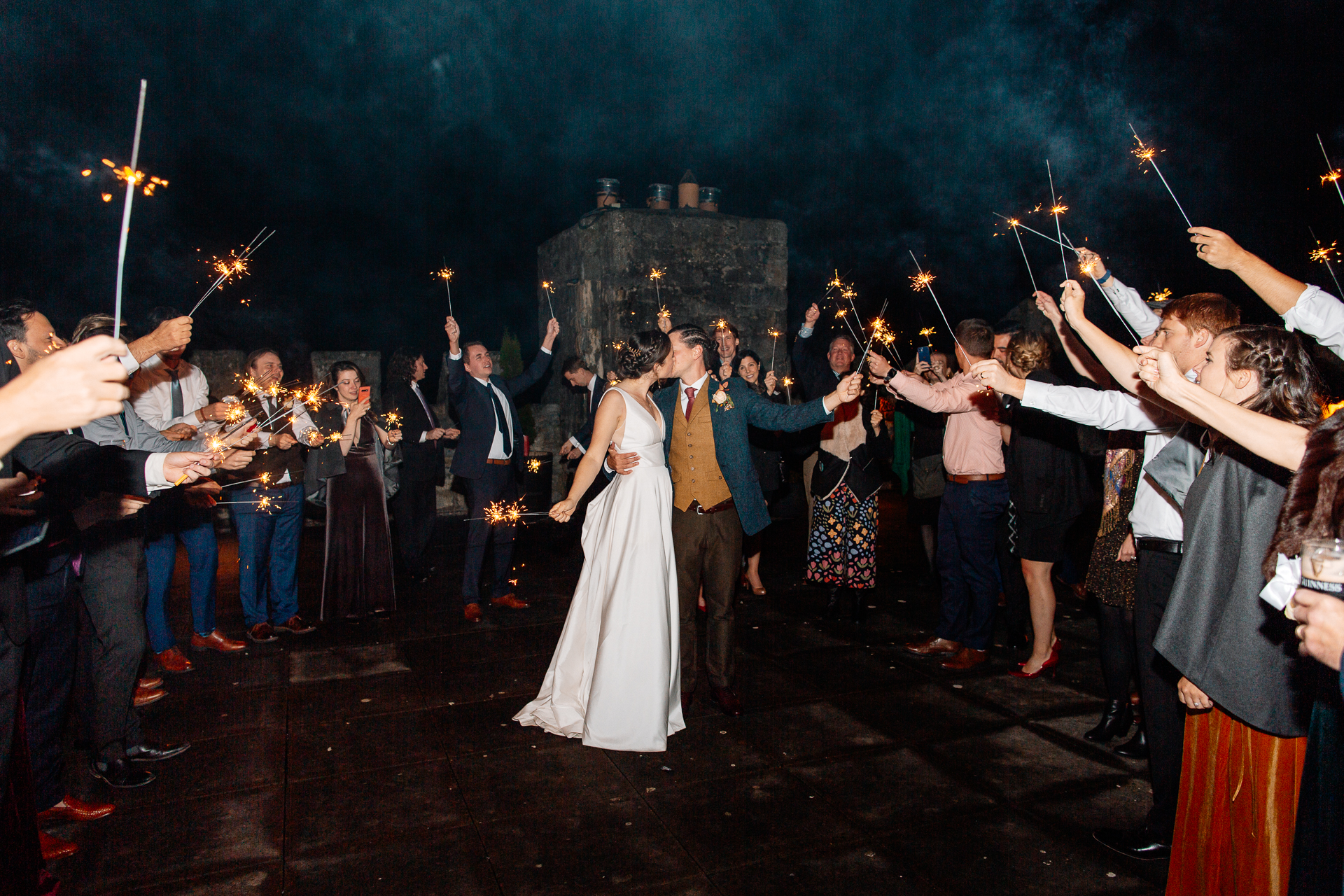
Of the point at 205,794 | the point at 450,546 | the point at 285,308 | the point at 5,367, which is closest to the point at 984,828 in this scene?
the point at 205,794

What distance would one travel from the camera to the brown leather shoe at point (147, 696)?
4.06 m

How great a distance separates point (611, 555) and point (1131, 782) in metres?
2.52

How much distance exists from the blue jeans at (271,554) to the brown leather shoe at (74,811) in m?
2.26

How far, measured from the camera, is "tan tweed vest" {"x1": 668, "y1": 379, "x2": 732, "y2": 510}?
4039mm

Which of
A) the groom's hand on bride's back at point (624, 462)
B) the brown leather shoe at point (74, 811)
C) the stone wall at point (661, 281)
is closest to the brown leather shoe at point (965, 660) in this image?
the groom's hand on bride's back at point (624, 462)

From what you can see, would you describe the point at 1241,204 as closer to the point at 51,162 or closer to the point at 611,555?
the point at 611,555

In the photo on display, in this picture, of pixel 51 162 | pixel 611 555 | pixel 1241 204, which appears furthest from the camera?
pixel 51 162

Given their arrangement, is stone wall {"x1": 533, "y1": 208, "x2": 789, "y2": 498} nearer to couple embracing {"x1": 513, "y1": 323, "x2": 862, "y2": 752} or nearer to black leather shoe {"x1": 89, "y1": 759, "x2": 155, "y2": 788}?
couple embracing {"x1": 513, "y1": 323, "x2": 862, "y2": 752}

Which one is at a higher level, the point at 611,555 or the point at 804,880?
the point at 611,555

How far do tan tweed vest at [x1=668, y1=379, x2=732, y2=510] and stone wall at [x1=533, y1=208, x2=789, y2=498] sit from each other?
527 cm

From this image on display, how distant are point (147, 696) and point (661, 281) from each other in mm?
6994

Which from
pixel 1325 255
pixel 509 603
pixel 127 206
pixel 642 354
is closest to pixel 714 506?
pixel 642 354

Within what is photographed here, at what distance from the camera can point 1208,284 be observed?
7965 millimetres

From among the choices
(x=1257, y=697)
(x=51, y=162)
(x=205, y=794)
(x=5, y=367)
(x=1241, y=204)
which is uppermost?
(x=51, y=162)
